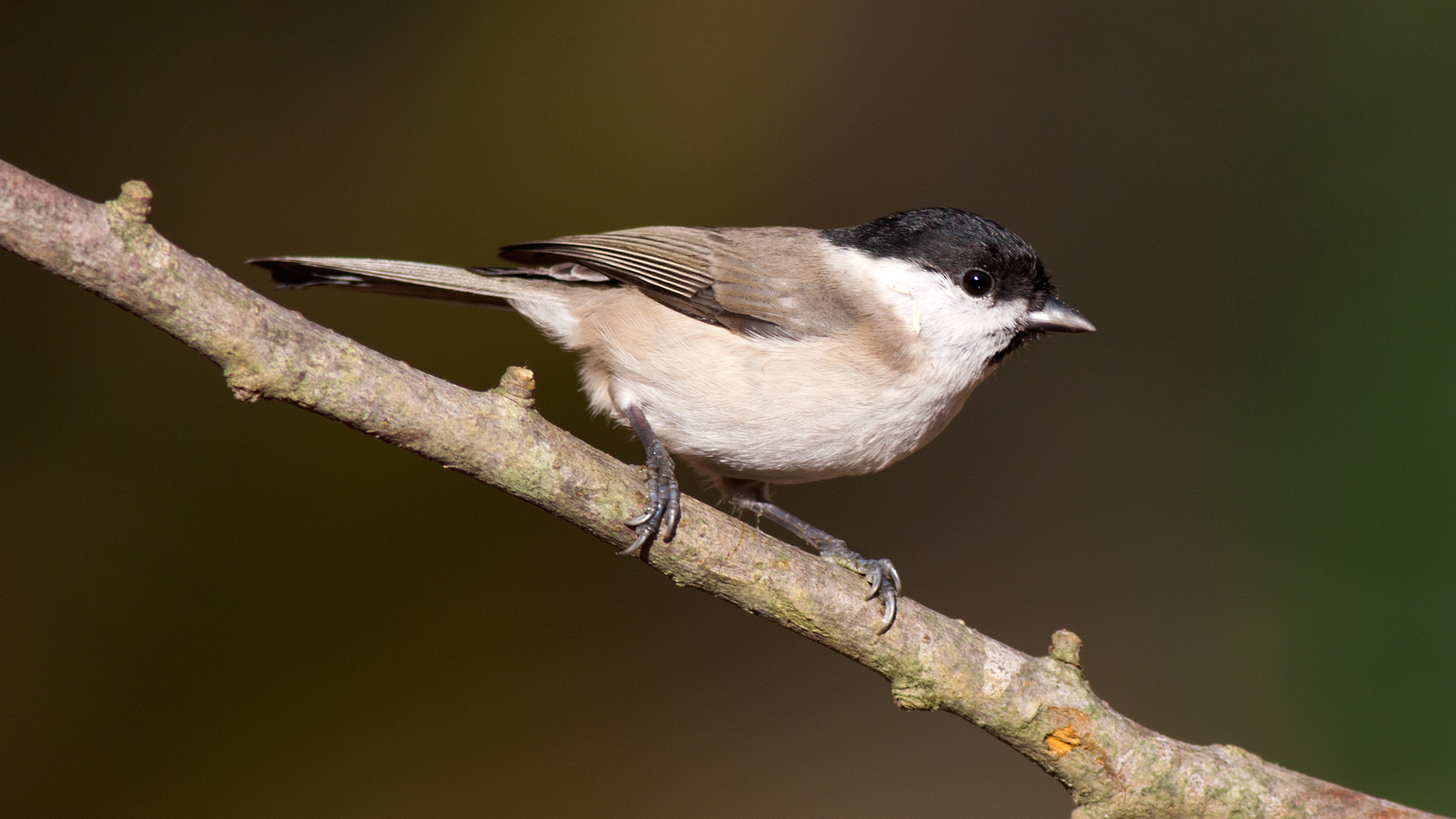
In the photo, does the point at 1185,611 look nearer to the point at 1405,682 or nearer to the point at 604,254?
the point at 1405,682

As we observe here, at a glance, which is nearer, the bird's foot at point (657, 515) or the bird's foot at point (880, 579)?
the bird's foot at point (657, 515)

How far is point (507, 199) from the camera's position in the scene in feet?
11.0

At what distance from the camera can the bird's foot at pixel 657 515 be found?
1.60m

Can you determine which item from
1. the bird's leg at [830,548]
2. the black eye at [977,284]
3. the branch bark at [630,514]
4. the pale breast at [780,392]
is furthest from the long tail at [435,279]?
the black eye at [977,284]

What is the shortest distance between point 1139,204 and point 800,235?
2.05m

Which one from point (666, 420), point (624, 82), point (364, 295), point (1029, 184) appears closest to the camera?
point (666, 420)

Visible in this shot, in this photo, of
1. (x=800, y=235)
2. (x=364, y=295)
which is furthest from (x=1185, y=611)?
(x=364, y=295)

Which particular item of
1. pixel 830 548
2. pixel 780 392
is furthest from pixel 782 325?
pixel 830 548

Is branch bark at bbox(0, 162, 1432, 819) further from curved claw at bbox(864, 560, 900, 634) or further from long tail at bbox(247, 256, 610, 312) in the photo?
long tail at bbox(247, 256, 610, 312)

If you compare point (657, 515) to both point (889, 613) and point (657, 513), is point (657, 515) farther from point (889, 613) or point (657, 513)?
point (889, 613)

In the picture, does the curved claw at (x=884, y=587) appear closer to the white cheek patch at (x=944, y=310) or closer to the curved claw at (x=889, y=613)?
the curved claw at (x=889, y=613)

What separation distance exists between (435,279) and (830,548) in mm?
1005

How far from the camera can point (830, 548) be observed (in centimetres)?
212

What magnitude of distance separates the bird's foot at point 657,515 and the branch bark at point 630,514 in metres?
0.02
